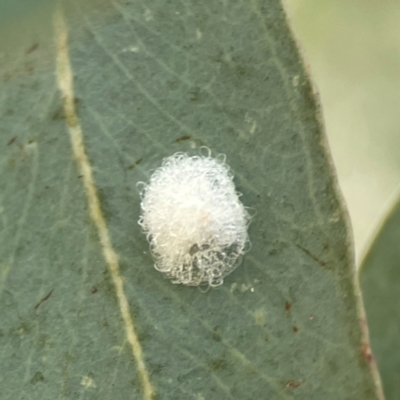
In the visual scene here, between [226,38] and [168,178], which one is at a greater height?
[226,38]

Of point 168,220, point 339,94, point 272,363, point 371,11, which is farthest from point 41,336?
point 371,11

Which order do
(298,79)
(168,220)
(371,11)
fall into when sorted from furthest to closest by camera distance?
(371,11) < (168,220) < (298,79)

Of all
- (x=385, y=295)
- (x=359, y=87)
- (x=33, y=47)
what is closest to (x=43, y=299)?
(x=33, y=47)

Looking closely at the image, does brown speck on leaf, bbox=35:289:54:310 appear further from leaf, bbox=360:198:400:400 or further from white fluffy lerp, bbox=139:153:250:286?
leaf, bbox=360:198:400:400

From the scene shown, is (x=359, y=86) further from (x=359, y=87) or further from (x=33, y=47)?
(x=33, y=47)

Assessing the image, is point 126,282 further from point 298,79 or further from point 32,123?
point 298,79

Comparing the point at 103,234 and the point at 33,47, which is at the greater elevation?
the point at 33,47

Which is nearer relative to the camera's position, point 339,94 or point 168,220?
point 168,220

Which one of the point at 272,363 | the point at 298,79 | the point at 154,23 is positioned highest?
the point at 154,23
